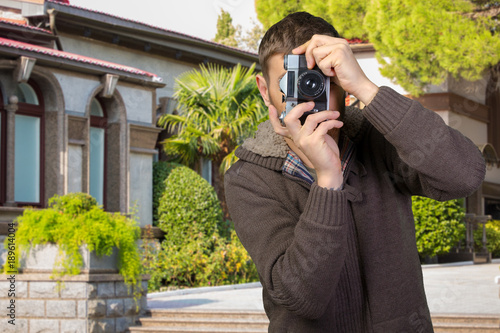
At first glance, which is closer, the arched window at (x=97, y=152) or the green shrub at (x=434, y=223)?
the arched window at (x=97, y=152)

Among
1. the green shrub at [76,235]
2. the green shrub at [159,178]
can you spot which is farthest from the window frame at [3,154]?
the green shrub at [76,235]

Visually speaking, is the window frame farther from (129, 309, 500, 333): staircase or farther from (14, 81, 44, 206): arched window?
(129, 309, 500, 333): staircase

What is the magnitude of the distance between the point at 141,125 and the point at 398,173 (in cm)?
1491

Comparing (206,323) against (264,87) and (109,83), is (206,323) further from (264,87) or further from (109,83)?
(109,83)

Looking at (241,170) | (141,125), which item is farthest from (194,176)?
(241,170)

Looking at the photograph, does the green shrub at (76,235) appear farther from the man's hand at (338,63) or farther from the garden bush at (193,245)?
the man's hand at (338,63)

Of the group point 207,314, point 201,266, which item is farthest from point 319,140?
point 201,266

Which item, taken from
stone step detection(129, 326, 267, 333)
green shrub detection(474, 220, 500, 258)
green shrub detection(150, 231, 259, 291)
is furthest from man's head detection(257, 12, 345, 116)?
green shrub detection(474, 220, 500, 258)

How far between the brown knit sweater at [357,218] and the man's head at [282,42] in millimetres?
171

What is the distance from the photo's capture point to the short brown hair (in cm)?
196

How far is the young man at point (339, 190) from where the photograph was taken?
5.80 feet

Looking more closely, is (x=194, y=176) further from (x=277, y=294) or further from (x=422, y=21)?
(x=277, y=294)

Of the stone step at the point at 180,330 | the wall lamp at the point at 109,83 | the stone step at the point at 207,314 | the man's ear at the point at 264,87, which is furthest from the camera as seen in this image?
the wall lamp at the point at 109,83

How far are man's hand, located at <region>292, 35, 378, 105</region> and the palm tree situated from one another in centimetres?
1457
